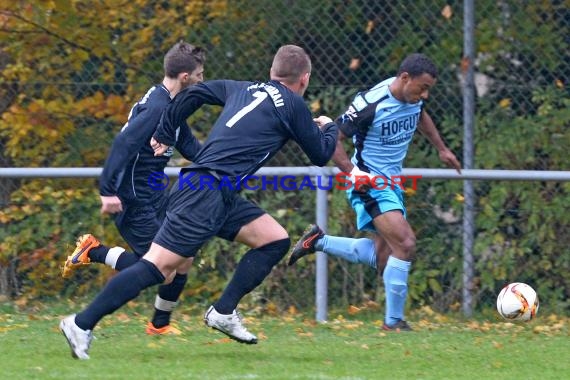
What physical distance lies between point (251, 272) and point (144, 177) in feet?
3.37

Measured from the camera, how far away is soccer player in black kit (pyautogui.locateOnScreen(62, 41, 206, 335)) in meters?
6.57

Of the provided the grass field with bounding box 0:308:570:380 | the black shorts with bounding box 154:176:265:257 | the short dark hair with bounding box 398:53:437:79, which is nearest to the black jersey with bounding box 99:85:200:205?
the black shorts with bounding box 154:176:265:257

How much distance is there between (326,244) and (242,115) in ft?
6.29

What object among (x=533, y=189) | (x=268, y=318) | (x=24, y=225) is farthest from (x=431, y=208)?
(x=24, y=225)

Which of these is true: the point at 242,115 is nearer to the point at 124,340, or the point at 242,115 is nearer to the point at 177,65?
the point at 177,65

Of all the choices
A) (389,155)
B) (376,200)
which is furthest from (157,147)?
(389,155)

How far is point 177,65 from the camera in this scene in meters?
6.82

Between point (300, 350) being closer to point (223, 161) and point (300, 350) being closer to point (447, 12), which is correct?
point (223, 161)

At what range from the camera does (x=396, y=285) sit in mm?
7539

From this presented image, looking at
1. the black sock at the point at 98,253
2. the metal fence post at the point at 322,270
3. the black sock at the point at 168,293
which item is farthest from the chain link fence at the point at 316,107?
the black sock at the point at 168,293

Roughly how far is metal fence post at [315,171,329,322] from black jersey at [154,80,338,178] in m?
1.89

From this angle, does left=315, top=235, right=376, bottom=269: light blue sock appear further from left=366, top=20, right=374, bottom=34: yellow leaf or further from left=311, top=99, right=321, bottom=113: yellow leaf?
left=366, top=20, right=374, bottom=34: yellow leaf

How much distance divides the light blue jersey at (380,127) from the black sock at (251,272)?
1276mm

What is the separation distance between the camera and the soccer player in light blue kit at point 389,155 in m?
7.46
